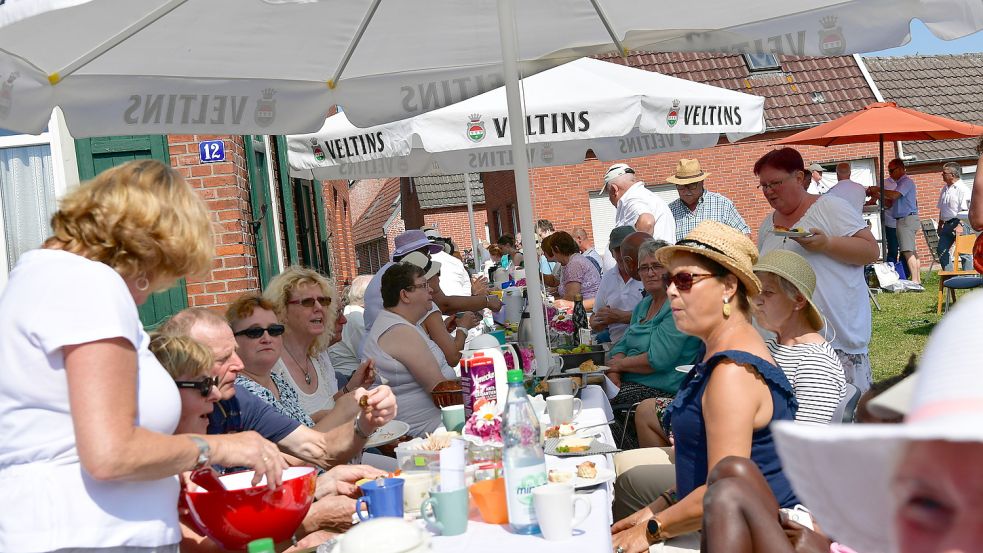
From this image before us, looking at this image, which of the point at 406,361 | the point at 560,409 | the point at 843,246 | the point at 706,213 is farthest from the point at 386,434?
the point at 706,213

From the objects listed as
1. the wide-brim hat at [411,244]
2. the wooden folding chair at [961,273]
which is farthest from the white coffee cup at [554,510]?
the wooden folding chair at [961,273]

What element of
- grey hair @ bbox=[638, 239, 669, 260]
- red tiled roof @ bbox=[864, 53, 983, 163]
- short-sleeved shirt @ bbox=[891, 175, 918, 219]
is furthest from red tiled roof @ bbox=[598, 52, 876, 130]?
grey hair @ bbox=[638, 239, 669, 260]

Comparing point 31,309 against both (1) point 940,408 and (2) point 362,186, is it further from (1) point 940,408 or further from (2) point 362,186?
(2) point 362,186

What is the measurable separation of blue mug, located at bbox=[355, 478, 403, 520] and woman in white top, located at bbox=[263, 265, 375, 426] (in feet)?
7.42

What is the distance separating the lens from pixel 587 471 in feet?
9.37

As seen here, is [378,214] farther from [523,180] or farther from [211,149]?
[523,180]

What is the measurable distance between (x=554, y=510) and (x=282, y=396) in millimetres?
2342

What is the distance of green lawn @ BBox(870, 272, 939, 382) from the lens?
949 centimetres

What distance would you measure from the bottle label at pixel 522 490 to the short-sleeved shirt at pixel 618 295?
4.11 meters

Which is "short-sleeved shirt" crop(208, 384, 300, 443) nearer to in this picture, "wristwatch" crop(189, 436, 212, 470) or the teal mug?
"wristwatch" crop(189, 436, 212, 470)

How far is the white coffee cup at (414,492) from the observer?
2639 millimetres

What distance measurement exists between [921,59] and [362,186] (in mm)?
28448

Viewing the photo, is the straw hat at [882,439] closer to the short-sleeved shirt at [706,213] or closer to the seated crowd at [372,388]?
the seated crowd at [372,388]

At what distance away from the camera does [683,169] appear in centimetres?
837
